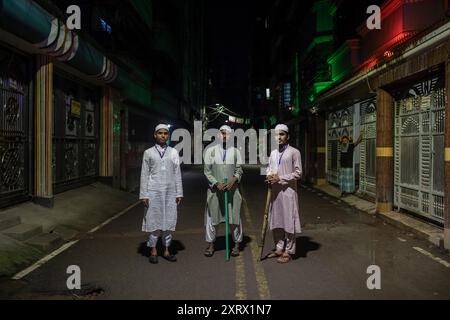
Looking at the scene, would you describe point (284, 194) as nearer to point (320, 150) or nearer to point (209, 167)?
point (209, 167)

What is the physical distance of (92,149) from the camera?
51.1ft

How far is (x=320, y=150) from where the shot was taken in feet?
70.4

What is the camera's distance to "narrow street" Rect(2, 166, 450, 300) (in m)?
5.48

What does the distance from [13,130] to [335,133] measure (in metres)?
13.9

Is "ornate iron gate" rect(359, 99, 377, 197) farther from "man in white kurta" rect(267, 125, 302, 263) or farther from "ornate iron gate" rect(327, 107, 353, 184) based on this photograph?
"man in white kurta" rect(267, 125, 302, 263)

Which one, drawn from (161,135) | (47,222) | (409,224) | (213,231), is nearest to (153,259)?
(213,231)

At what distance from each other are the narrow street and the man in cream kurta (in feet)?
2.02

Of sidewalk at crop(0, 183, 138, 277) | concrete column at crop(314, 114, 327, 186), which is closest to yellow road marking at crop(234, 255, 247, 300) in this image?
sidewalk at crop(0, 183, 138, 277)

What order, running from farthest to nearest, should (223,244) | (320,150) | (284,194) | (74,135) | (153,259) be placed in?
(320,150)
(74,135)
(223,244)
(284,194)
(153,259)

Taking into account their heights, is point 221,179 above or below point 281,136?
below

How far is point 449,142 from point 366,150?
7081 mm

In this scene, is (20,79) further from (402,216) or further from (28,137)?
(402,216)
